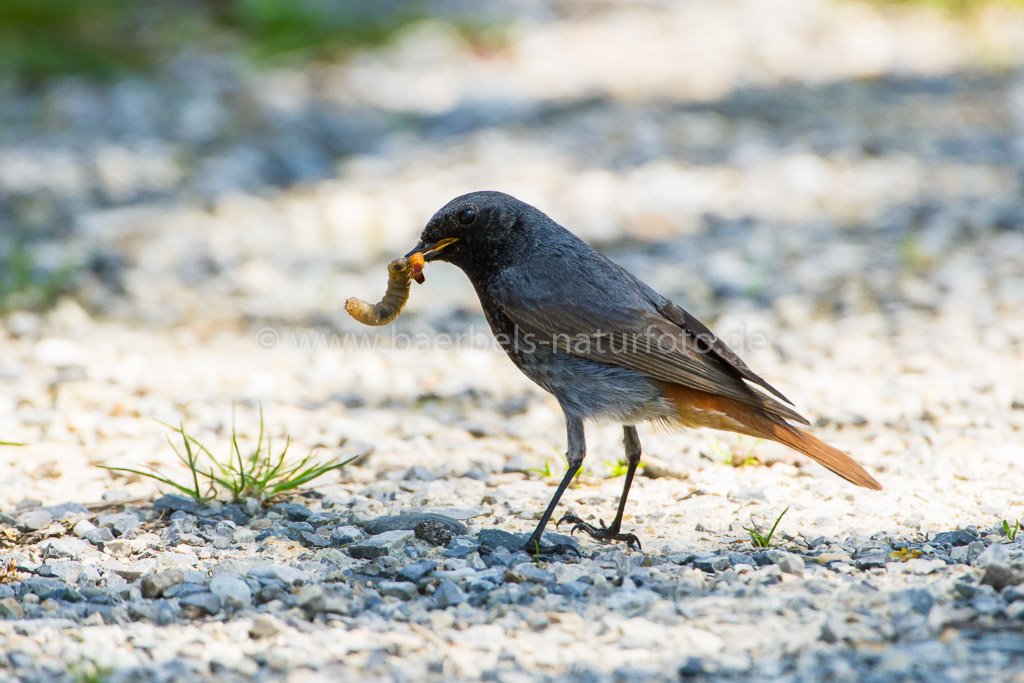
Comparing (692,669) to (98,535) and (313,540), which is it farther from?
(98,535)

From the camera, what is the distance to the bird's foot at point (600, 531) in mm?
4141

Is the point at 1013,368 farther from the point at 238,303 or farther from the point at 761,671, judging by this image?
the point at 238,303

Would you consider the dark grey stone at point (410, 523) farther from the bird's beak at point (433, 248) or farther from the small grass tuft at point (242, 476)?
Result: the bird's beak at point (433, 248)

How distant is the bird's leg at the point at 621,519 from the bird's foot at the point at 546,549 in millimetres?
231

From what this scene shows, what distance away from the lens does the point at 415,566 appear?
3738 mm

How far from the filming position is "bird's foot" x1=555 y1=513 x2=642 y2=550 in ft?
13.6

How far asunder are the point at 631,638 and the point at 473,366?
11.6ft

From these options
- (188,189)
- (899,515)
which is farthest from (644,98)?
(899,515)

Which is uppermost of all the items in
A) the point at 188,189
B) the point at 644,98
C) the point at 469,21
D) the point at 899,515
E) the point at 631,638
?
the point at 469,21

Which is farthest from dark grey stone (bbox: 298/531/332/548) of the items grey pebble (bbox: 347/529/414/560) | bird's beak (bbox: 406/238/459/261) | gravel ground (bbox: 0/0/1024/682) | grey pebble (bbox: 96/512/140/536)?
bird's beak (bbox: 406/238/459/261)

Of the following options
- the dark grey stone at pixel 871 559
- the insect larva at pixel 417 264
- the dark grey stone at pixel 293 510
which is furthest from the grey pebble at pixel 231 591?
the dark grey stone at pixel 871 559

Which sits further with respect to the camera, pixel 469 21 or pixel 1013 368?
pixel 469 21

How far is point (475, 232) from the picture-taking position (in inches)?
189

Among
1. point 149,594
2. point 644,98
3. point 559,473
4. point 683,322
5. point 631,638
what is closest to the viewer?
point 631,638
